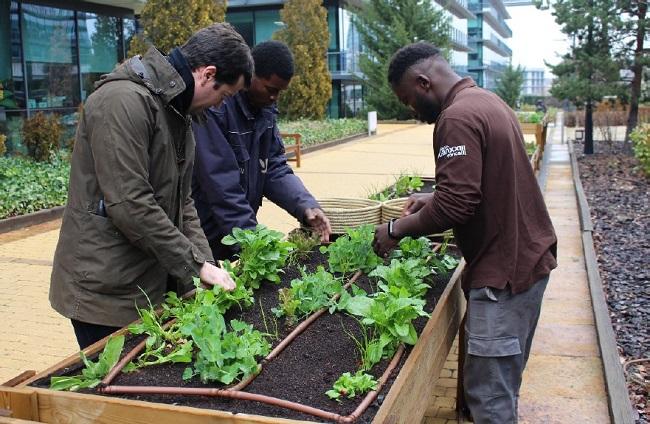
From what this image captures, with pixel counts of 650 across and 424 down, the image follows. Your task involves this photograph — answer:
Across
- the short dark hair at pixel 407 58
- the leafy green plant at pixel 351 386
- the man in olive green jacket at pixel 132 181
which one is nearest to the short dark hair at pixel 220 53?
the man in olive green jacket at pixel 132 181

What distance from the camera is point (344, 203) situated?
495 centimetres

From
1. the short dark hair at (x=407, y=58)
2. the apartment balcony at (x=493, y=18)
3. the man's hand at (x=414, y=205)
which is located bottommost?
the man's hand at (x=414, y=205)

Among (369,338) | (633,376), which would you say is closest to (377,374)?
(369,338)

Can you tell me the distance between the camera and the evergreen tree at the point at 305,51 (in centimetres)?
2450

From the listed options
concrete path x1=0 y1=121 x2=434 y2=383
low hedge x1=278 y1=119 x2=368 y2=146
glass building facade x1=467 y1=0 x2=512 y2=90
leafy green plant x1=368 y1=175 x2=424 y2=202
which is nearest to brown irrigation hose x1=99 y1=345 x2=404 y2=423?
concrete path x1=0 y1=121 x2=434 y2=383

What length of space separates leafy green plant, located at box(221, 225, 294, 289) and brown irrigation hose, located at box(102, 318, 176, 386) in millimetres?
664

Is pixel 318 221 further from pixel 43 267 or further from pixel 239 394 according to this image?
pixel 43 267

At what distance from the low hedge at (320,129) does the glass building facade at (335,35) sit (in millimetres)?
6335

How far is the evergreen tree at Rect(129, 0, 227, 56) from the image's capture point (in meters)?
16.3

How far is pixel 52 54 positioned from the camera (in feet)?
56.3

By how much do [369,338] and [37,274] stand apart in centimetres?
536

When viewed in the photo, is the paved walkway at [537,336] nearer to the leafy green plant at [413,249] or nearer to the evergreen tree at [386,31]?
the leafy green plant at [413,249]

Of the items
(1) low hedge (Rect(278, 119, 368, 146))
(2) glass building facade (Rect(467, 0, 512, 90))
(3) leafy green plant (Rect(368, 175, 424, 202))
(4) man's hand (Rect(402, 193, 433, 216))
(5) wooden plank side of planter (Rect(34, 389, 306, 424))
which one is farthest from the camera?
(2) glass building facade (Rect(467, 0, 512, 90))

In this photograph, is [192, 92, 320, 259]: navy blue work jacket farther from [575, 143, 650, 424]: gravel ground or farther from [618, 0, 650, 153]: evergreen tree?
[618, 0, 650, 153]: evergreen tree
